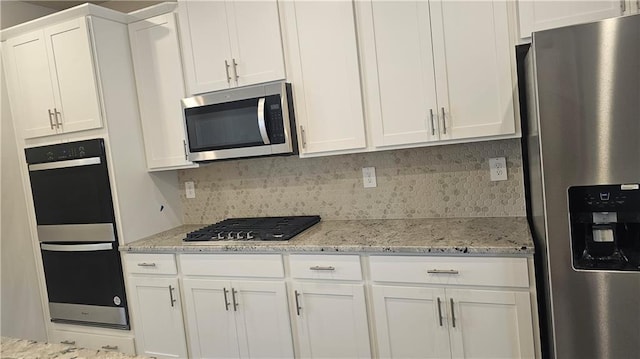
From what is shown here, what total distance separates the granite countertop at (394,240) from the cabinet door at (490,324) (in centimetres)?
21

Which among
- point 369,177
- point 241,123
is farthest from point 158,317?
point 369,177

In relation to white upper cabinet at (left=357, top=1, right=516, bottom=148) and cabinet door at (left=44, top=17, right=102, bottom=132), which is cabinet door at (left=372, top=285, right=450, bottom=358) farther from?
cabinet door at (left=44, top=17, right=102, bottom=132)

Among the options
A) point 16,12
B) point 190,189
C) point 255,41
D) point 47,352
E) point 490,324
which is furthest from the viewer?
point 190,189

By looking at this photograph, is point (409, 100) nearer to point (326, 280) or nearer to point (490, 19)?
point (490, 19)

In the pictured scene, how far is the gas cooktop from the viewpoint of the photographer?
8.22 ft

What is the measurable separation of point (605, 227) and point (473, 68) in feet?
3.19

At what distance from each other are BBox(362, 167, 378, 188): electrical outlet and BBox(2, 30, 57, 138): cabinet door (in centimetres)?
203

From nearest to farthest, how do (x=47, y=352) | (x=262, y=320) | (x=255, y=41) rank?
(x=47, y=352), (x=262, y=320), (x=255, y=41)

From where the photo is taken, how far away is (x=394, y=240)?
2.22 metres

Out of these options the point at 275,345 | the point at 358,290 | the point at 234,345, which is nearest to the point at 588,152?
the point at 358,290

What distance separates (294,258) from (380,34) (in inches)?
49.8

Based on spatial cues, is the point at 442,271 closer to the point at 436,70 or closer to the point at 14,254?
the point at 436,70

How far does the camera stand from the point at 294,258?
2.36 metres

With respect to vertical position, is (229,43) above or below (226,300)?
above
